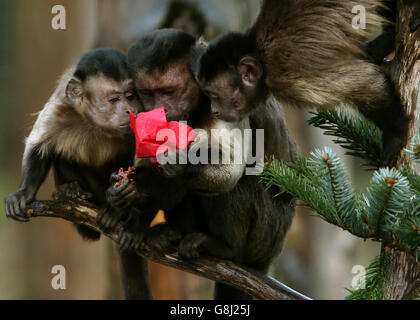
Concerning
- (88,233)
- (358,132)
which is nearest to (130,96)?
(88,233)

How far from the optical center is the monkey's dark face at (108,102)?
3504mm

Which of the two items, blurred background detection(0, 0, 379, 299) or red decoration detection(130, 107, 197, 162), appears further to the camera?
blurred background detection(0, 0, 379, 299)

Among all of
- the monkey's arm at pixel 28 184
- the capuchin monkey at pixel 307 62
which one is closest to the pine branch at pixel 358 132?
the capuchin monkey at pixel 307 62

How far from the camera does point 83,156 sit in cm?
377

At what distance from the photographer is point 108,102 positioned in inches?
141

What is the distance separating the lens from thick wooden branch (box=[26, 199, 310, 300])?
3.11 m

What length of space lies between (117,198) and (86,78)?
37.5 inches

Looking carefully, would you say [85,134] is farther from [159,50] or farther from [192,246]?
[192,246]

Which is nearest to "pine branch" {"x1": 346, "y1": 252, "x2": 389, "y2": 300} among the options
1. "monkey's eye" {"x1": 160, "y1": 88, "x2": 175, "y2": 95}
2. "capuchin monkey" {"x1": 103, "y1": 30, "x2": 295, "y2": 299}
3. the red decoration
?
"capuchin monkey" {"x1": 103, "y1": 30, "x2": 295, "y2": 299}

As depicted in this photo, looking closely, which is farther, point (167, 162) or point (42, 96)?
point (42, 96)

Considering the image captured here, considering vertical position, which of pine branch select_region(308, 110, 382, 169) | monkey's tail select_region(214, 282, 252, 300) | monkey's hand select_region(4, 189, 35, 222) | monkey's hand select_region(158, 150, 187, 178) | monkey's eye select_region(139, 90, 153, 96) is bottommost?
monkey's tail select_region(214, 282, 252, 300)

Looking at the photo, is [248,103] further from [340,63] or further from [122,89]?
[122,89]

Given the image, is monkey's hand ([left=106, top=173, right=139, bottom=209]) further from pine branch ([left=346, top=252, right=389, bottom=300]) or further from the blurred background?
the blurred background
